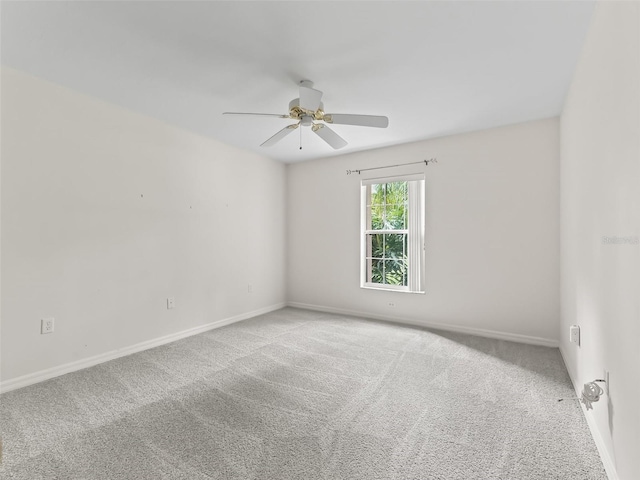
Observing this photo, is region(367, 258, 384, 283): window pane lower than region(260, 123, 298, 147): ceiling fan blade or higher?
lower

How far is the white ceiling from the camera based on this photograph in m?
1.78

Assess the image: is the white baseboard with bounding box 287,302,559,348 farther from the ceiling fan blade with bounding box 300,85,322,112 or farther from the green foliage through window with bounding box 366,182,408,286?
the ceiling fan blade with bounding box 300,85,322,112

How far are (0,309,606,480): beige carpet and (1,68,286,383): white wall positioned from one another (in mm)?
390

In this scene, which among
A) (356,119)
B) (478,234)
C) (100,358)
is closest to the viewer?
(356,119)

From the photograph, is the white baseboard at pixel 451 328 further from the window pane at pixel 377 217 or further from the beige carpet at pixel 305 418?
the window pane at pixel 377 217

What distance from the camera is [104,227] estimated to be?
289cm

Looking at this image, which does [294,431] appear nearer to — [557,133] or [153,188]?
[153,188]

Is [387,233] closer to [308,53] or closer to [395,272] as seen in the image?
[395,272]

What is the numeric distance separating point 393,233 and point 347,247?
707 millimetres

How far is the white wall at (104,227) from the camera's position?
7.79ft

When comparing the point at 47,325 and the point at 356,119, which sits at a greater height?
the point at 356,119

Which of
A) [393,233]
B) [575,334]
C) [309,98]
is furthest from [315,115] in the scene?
[575,334]

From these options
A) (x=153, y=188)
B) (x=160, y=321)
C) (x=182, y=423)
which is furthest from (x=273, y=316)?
(x=182, y=423)

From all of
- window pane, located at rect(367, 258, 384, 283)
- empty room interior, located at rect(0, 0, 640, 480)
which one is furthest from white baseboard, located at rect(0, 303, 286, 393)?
window pane, located at rect(367, 258, 384, 283)
